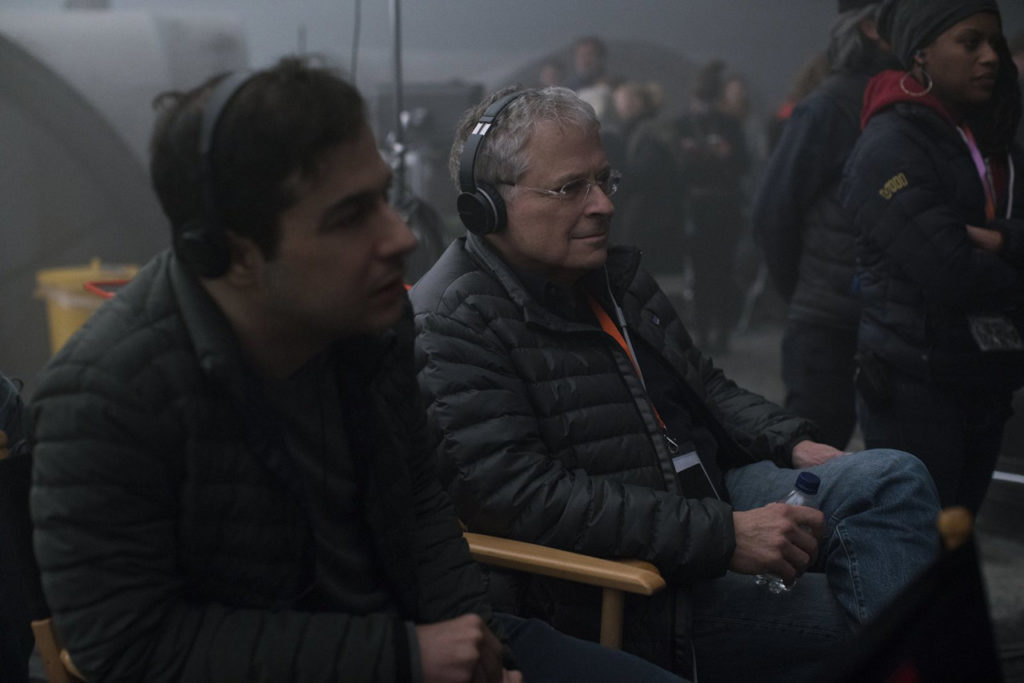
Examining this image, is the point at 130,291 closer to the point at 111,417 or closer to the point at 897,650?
the point at 111,417

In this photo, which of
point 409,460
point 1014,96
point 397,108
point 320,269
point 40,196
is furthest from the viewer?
point 40,196

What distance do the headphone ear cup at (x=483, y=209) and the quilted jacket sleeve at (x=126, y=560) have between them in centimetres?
90

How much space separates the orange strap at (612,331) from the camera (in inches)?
76.5

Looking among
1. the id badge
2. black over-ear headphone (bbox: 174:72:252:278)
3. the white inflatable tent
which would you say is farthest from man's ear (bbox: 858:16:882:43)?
the white inflatable tent

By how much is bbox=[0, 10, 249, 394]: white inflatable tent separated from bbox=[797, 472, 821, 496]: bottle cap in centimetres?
369

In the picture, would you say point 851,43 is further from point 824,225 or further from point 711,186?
point 711,186

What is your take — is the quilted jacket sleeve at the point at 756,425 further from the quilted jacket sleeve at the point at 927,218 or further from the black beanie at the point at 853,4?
the black beanie at the point at 853,4

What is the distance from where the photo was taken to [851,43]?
285 centimetres

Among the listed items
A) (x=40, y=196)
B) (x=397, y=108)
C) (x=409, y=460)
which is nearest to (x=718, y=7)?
(x=397, y=108)

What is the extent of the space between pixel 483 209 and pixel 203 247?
863 mm

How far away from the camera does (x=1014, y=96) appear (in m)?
2.37

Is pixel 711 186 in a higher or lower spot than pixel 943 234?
lower

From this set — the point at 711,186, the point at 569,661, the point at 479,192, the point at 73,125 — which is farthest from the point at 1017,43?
the point at 73,125

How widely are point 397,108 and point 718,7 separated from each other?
6.93ft
